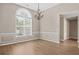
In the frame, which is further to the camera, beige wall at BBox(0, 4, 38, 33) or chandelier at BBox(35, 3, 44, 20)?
chandelier at BBox(35, 3, 44, 20)

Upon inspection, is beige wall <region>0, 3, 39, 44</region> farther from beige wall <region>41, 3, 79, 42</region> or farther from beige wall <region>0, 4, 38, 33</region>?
beige wall <region>41, 3, 79, 42</region>

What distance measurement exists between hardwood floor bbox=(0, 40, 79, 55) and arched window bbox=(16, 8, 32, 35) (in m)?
0.28

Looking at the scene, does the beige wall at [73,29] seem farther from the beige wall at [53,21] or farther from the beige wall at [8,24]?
the beige wall at [8,24]

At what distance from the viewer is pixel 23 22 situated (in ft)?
6.80

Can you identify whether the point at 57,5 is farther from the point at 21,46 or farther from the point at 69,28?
the point at 21,46

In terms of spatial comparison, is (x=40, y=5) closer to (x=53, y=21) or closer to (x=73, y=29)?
(x=53, y=21)

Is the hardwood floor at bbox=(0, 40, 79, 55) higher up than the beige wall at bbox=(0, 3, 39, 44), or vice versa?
the beige wall at bbox=(0, 3, 39, 44)

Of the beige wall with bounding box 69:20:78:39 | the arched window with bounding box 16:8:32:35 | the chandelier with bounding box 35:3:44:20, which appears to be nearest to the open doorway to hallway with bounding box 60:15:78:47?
the beige wall with bounding box 69:20:78:39

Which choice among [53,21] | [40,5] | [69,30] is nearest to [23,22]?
[40,5]

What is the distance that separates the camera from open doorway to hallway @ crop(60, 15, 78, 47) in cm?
198

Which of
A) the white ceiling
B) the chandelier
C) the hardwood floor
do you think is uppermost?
the white ceiling

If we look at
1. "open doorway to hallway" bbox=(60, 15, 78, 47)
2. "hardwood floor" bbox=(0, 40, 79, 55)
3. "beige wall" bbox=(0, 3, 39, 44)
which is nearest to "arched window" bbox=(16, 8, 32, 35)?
"beige wall" bbox=(0, 3, 39, 44)

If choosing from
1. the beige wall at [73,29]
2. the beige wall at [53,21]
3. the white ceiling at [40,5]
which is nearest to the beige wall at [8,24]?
the white ceiling at [40,5]

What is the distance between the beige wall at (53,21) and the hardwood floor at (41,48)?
169 mm
